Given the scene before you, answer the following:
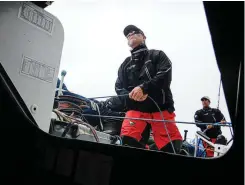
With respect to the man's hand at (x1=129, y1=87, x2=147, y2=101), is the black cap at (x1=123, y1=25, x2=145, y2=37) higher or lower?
higher

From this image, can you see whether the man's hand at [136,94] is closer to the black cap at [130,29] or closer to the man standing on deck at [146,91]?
the man standing on deck at [146,91]

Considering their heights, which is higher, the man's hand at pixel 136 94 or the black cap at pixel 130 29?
the black cap at pixel 130 29

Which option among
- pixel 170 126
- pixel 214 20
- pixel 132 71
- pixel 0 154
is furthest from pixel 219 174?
pixel 132 71

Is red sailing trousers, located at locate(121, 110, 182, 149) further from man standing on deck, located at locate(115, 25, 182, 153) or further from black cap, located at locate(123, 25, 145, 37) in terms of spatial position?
black cap, located at locate(123, 25, 145, 37)

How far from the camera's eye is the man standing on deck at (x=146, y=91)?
1.64m

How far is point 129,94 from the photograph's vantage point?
166 cm

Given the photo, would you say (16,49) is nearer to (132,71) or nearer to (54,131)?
(54,131)

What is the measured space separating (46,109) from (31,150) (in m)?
0.20

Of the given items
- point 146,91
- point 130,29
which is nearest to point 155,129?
point 146,91

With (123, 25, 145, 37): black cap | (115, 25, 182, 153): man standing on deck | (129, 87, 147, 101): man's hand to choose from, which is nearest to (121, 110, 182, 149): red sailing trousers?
(115, 25, 182, 153): man standing on deck

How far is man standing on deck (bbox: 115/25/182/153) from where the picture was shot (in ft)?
5.39

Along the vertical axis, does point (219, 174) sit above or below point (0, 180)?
above

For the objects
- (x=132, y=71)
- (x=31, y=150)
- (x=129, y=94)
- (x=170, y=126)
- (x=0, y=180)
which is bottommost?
(x=0, y=180)

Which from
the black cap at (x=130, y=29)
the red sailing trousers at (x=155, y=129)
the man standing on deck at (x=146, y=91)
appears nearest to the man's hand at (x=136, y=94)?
the man standing on deck at (x=146, y=91)
